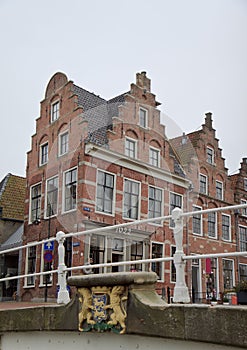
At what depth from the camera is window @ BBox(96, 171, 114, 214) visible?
19.9 metres

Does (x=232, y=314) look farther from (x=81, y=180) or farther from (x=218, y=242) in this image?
(x=218, y=242)

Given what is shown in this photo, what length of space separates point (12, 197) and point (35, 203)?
5.34m

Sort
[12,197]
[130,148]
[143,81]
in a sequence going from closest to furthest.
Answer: [130,148] → [143,81] → [12,197]

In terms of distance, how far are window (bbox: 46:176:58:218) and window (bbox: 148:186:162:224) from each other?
445 cm

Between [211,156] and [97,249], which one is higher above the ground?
[211,156]

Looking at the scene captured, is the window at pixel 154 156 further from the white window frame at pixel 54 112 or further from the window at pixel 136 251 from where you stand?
the white window frame at pixel 54 112

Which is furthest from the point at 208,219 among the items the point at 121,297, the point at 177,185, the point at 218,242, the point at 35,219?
the point at 121,297

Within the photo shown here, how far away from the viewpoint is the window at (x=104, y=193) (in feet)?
65.2

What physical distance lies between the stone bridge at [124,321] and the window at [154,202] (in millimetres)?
16708

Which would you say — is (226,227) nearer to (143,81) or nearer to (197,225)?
(197,225)

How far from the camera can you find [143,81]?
2389 cm

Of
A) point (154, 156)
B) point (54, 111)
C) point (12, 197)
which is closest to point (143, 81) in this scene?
point (154, 156)

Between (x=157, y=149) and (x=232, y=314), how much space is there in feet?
66.0

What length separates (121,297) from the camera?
452cm
